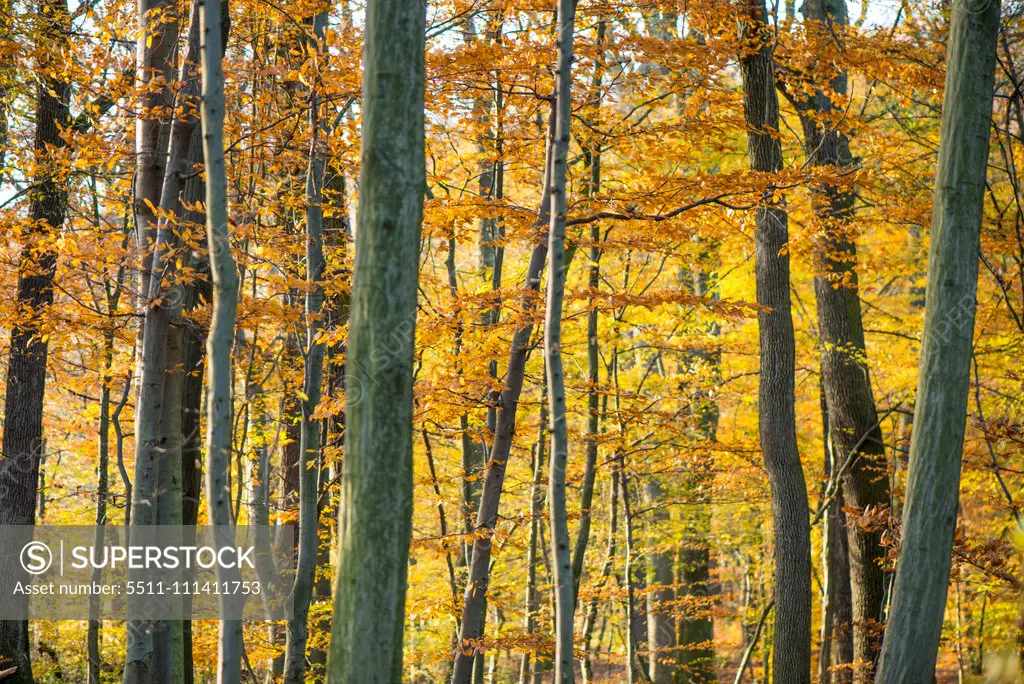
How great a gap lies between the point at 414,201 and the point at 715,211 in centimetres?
391

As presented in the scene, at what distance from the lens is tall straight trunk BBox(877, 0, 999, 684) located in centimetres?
493

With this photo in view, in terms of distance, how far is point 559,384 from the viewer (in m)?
4.68

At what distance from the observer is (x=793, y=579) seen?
25.0ft

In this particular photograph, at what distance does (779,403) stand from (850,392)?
209cm

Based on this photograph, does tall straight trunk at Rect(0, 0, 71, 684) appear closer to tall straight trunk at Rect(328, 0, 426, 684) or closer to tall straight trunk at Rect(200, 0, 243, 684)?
tall straight trunk at Rect(200, 0, 243, 684)

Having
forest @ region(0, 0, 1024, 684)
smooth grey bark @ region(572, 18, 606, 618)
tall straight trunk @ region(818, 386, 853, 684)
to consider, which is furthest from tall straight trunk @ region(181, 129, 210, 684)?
tall straight trunk @ region(818, 386, 853, 684)

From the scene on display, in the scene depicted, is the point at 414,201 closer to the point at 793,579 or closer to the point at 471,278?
the point at 793,579

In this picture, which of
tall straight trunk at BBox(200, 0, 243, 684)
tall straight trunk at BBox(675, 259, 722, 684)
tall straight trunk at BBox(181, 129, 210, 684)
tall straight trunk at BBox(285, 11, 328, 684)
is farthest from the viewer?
tall straight trunk at BBox(675, 259, 722, 684)

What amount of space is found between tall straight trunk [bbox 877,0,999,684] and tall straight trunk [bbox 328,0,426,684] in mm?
3299

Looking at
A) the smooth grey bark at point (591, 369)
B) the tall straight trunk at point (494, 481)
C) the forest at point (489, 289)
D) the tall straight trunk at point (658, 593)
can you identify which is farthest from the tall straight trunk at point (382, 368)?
the tall straight trunk at point (658, 593)

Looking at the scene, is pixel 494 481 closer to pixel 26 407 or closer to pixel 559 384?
pixel 559 384

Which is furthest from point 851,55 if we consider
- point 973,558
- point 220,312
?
point 220,312

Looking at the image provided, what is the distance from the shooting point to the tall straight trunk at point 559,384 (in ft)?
15.2

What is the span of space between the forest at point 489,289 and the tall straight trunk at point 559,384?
2 cm
